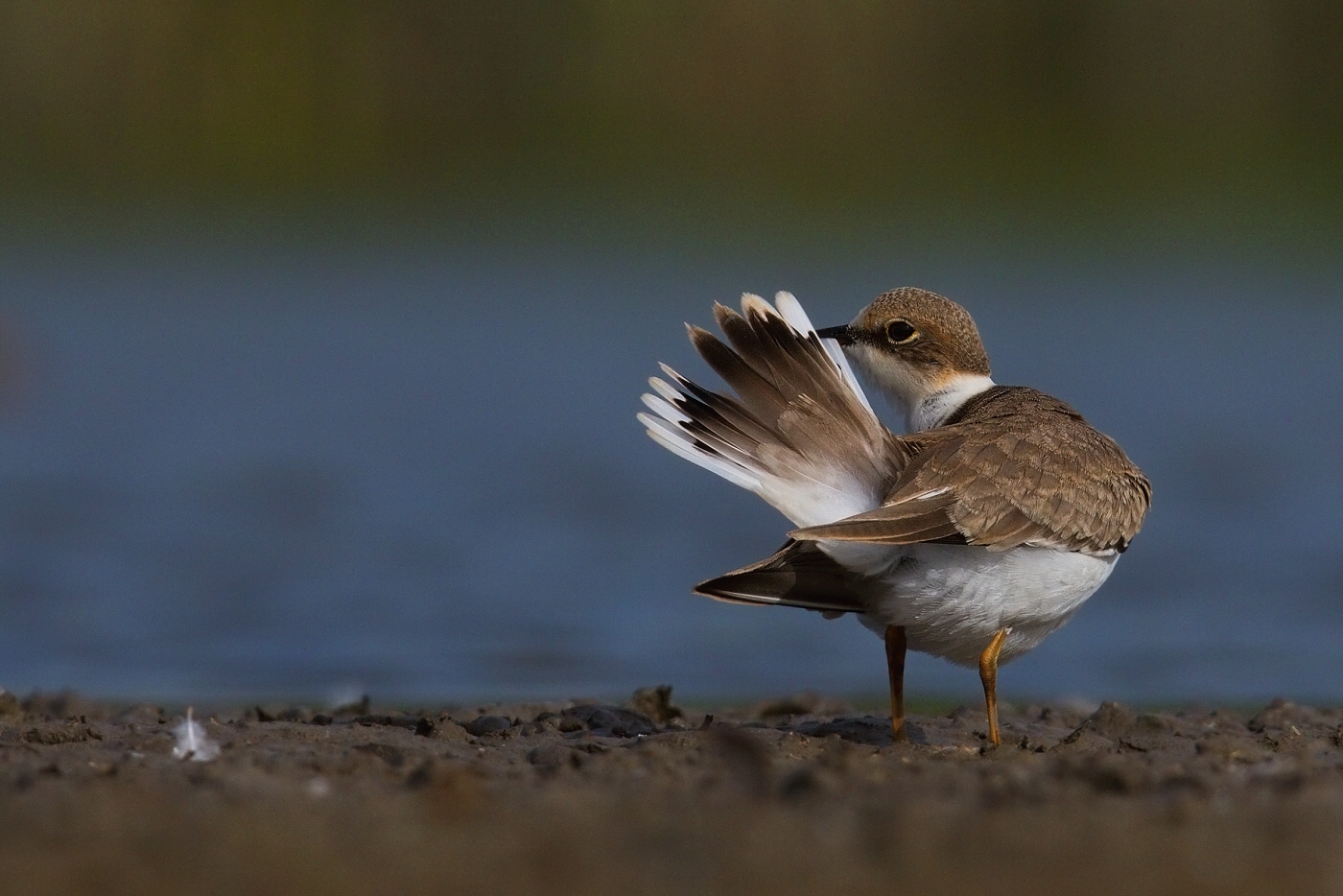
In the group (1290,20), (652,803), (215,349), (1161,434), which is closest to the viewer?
(652,803)

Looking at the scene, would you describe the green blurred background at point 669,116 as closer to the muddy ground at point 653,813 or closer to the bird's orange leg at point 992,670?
the bird's orange leg at point 992,670

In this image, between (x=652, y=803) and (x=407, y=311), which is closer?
(x=652, y=803)

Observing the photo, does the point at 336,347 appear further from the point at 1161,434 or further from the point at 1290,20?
the point at 1290,20

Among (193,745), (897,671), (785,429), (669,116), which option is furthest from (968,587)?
(669,116)

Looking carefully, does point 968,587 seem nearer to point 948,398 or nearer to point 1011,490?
point 1011,490

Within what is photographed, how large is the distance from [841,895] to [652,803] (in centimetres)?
95

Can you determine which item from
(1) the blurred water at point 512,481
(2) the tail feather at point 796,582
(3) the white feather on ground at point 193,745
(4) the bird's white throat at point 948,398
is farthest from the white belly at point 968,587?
(1) the blurred water at point 512,481

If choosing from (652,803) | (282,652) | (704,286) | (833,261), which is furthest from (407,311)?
(652,803)

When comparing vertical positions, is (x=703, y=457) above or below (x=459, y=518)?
below

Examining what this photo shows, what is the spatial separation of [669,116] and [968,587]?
24.9m

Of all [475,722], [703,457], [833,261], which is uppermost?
[833,261]

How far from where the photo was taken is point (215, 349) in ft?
73.2

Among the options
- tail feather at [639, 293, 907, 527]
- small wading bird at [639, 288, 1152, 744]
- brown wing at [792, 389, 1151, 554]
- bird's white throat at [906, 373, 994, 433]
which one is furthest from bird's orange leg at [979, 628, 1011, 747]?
bird's white throat at [906, 373, 994, 433]

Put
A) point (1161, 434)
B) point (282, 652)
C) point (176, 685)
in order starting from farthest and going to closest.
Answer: point (1161, 434) → point (282, 652) → point (176, 685)
